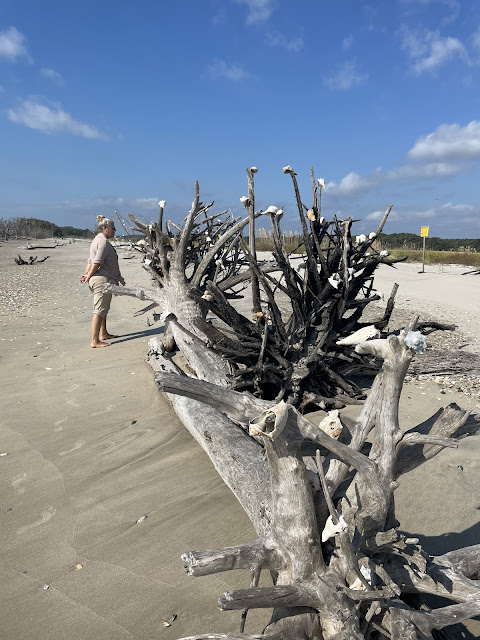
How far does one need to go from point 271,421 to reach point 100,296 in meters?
6.15

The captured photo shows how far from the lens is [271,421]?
1629 mm

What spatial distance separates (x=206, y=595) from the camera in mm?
2369

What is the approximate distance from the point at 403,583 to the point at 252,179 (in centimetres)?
334

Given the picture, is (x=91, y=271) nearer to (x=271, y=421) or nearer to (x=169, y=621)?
(x=169, y=621)

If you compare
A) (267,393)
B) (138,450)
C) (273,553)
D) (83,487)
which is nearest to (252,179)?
(267,393)

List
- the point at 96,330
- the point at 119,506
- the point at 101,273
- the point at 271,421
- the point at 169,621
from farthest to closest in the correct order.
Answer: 1. the point at 101,273
2. the point at 96,330
3. the point at 119,506
4. the point at 169,621
5. the point at 271,421

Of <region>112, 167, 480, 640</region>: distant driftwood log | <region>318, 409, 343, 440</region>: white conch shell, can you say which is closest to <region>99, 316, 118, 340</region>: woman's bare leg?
<region>112, 167, 480, 640</region>: distant driftwood log

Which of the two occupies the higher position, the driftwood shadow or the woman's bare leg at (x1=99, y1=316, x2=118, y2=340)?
the woman's bare leg at (x1=99, y1=316, x2=118, y2=340)

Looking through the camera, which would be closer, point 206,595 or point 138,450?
point 206,595

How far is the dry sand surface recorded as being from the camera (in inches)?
90.3

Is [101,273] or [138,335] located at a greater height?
[101,273]

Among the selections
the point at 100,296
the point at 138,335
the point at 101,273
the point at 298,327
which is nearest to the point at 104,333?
the point at 138,335

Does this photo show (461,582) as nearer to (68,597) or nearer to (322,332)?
(68,597)

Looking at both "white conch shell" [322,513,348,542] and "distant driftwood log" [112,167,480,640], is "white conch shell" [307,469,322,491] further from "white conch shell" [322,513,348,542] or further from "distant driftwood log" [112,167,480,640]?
"white conch shell" [322,513,348,542]
